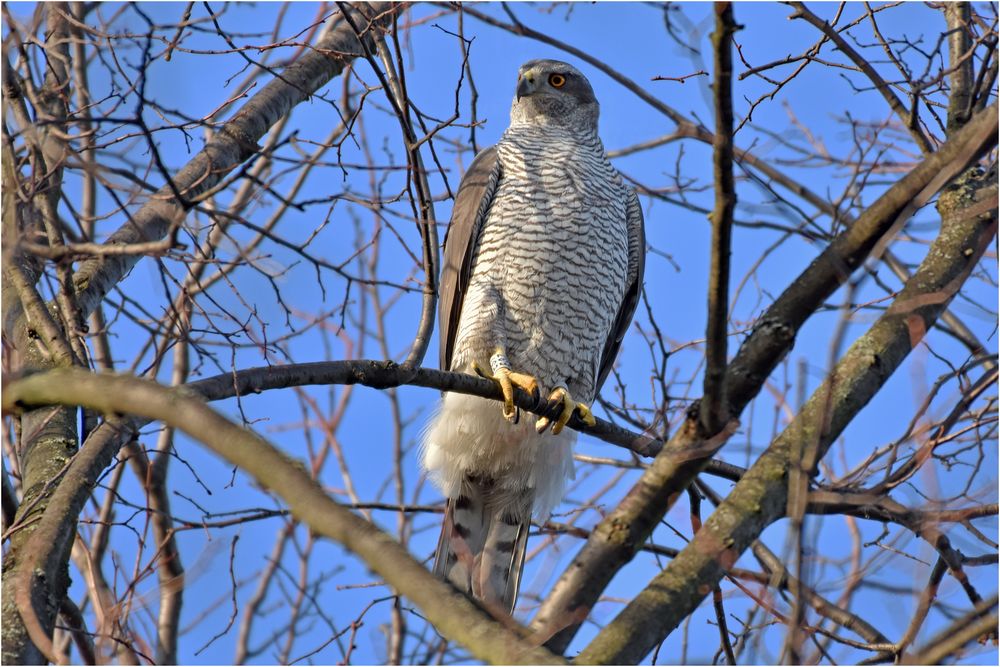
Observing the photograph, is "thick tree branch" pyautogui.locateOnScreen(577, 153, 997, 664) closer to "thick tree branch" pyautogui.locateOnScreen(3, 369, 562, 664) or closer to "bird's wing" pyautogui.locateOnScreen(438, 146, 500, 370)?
"thick tree branch" pyautogui.locateOnScreen(3, 369, 562, 664)

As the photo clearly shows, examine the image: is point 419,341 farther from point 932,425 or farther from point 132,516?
point 932,425

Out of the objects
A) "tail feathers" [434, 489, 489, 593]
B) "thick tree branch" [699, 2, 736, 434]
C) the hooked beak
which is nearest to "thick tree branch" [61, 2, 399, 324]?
the hooked beak

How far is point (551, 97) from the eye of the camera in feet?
18.9

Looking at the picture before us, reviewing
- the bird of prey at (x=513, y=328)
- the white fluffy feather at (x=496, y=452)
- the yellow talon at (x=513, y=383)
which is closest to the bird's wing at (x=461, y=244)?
the bird of prey at (x=513, y=328)

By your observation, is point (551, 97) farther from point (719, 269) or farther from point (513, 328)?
point (719, 269)

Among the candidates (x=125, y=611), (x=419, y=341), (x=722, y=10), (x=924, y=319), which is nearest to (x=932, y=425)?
(x=924, y=319)

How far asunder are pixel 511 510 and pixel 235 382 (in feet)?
8.14

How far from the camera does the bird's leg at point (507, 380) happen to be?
4074mm

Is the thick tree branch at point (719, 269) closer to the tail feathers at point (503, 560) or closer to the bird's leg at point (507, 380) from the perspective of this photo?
the bird's leg at point (507, 380)

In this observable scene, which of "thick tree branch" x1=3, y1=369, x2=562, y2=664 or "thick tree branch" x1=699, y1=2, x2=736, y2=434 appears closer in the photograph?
"thick tree branch" x1=3, y1=369, x2=562, y2=664

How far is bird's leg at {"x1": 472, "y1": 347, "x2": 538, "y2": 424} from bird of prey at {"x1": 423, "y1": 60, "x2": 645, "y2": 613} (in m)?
0.02

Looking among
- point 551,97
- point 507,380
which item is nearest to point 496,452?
point 507,380

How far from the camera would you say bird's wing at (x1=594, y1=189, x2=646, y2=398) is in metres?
5.43

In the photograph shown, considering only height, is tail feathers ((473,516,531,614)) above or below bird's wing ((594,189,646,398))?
below
